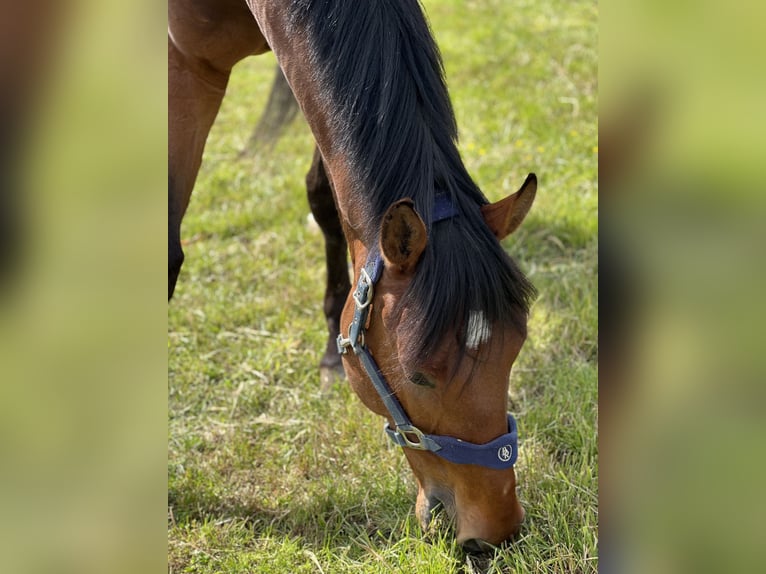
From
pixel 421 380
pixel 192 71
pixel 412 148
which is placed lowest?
pixel 421 380

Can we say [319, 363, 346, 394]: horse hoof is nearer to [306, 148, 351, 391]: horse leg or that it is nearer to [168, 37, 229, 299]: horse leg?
[306, 148, 351, 391]: horse leg

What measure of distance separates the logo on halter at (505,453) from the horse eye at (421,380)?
232 millimetres

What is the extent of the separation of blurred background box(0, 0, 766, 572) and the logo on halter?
93cm

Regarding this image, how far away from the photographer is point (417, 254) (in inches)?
65.7

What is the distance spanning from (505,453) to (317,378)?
4.90 ft

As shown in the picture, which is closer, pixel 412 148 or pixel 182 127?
pixel 412 148

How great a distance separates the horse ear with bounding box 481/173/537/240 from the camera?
69.8 inches

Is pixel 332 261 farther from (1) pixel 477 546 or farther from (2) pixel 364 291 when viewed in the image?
(1) pixel 477 546
